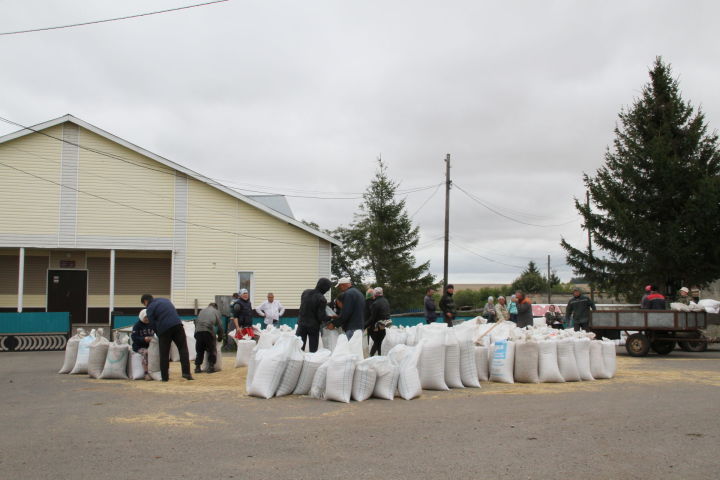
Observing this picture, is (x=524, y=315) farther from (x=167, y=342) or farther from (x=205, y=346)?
(x=167, y=342)

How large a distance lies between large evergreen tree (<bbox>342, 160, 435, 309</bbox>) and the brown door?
2071cm

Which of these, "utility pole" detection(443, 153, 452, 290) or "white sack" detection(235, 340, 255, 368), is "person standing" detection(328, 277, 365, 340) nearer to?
"white sack" detection(235, 340, 255, 368)

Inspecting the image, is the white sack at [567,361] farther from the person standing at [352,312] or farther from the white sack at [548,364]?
the person standing at [352,312]

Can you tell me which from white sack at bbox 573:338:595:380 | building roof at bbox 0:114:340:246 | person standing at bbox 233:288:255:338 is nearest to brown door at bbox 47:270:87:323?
building roof at bbox 0:114:340:246

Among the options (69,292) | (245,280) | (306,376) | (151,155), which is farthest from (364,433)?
(69,292)

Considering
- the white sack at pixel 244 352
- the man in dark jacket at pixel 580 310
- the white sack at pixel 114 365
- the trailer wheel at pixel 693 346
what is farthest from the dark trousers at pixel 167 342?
the trailer wheel at pixel 693 346

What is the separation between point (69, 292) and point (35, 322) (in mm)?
4226

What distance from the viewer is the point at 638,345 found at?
16875mm

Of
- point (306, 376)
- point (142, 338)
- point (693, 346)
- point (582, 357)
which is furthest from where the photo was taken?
point (693, 346)

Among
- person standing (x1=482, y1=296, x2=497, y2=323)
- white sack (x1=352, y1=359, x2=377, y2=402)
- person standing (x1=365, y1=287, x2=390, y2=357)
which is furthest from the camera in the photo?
person standing (x1=482, y1=296, x2=497, y2=323)

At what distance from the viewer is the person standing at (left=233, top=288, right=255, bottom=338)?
50.0ft

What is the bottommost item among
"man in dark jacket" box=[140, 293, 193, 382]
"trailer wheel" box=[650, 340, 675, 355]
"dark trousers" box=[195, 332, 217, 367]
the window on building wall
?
"trailer wheel" box=[650, 340, 675, 355]

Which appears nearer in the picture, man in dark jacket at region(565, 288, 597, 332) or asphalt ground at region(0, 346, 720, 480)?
asphalt ground at region(0, 346, 720, 480)

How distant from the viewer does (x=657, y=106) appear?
103 ft
